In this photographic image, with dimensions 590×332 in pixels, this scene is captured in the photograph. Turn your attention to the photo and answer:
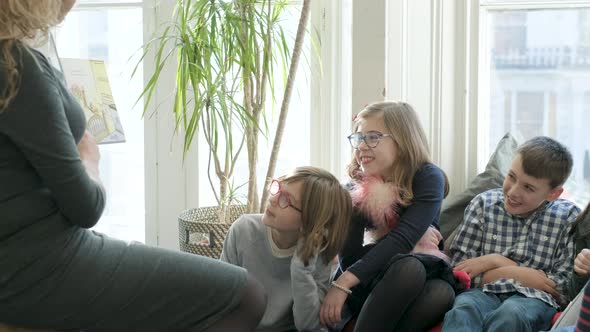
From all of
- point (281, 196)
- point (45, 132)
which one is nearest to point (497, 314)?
point (281, 196)

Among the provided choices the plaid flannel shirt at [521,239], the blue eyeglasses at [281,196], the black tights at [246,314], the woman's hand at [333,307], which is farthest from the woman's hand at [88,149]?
the plaid flannel shirt at [521,239]

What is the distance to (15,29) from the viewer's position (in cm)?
159

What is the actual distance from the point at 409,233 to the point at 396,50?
2.51 feet

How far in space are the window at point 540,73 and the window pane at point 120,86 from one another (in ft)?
4.87

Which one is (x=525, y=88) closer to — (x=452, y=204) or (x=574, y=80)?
(x=574, y=80)

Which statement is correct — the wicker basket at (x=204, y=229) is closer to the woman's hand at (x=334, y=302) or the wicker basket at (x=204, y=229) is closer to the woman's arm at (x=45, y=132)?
the woman's hand at (x=334, y=302)

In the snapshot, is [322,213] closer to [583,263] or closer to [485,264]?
[485,264]

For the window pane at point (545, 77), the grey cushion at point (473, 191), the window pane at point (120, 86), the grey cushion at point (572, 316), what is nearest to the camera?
the grey cushion at point (572, 316)

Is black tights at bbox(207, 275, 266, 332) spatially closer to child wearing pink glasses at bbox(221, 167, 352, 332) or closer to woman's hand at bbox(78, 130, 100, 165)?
child wearing pink glasses at bbox(221, 167, 352, 332)

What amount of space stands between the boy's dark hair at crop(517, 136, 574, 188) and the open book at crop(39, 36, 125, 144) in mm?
1190

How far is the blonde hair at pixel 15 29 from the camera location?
1.56 m

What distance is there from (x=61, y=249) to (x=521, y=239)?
141cm

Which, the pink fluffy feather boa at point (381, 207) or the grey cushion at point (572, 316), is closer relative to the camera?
the grey cushion at point (572, 316)

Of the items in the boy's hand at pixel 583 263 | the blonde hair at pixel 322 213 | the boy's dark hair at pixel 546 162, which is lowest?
the boy's hand at pixel 583 263
